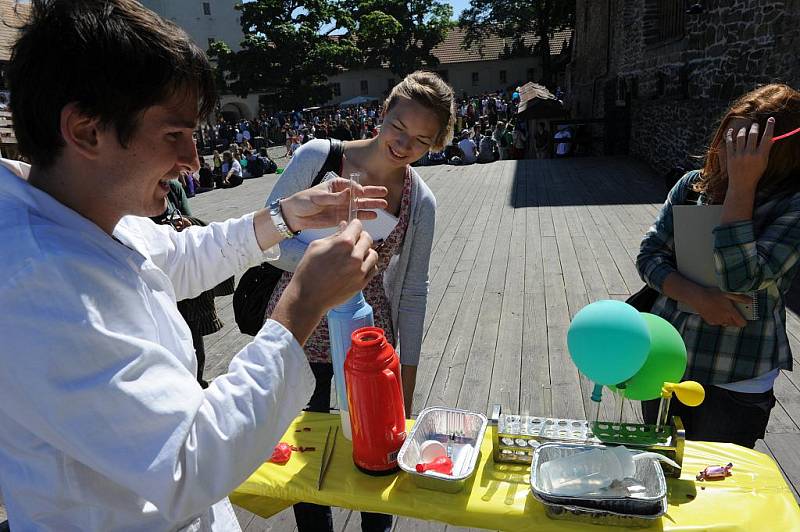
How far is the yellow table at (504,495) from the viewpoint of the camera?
113cm

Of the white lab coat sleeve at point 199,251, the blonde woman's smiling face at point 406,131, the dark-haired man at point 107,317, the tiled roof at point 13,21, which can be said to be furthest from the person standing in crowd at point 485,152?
the tiled roof at point 13,21

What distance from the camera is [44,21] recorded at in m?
0.79

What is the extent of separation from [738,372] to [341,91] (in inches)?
1880

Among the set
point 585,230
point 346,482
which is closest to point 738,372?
point 346,482

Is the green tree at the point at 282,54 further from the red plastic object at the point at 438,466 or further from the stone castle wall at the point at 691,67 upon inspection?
the red plastic object at the point at 438,466

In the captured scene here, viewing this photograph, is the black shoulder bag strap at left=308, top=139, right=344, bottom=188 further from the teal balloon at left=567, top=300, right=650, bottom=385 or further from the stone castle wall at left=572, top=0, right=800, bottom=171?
the stone castle wall at left=572, top=0, right=800, bottom=171

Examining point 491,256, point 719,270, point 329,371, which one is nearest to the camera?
point 719,270

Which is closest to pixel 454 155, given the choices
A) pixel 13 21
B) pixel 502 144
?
pixel 502 144

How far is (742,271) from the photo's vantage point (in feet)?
4.91

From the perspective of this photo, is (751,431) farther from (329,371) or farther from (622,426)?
(329,371)

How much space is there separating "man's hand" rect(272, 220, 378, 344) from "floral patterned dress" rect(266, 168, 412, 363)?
876 mm

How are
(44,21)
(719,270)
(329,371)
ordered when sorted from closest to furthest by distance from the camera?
(44,21) < (719,270) < (329,371)

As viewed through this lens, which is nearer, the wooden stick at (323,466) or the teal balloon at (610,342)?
the teal balloon at (610,342)

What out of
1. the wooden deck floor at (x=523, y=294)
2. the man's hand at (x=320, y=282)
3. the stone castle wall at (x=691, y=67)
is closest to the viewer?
the man's hand at (x=320, y=282)
